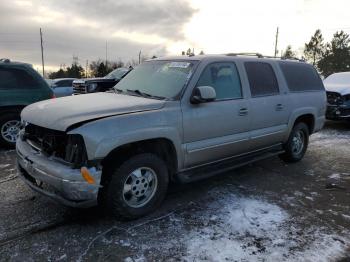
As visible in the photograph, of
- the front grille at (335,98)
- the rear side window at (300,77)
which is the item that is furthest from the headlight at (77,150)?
the front grille at (335,98)

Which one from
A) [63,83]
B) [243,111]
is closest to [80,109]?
[243,111]

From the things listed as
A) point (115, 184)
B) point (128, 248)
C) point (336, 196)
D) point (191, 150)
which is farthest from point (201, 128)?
point (336, 196)

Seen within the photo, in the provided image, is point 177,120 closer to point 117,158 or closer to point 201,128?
point 201,128

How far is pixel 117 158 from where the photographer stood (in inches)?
149

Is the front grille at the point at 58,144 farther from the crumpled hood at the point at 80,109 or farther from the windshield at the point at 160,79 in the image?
the windshield at the point at 160,79

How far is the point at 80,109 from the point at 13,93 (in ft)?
13.2

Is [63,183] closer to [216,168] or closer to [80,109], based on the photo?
[80,109]

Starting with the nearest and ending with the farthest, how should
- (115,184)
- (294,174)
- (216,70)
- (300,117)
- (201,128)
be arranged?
(115,184), (201,128), (216,70), (294,174), (300,117)

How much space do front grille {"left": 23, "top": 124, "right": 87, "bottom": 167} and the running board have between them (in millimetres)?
1337

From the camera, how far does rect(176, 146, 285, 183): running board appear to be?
14.4ft

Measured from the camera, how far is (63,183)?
3.42 m

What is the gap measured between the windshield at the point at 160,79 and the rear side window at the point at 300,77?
215cm

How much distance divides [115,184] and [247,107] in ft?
7.45

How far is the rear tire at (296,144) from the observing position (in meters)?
6.31
